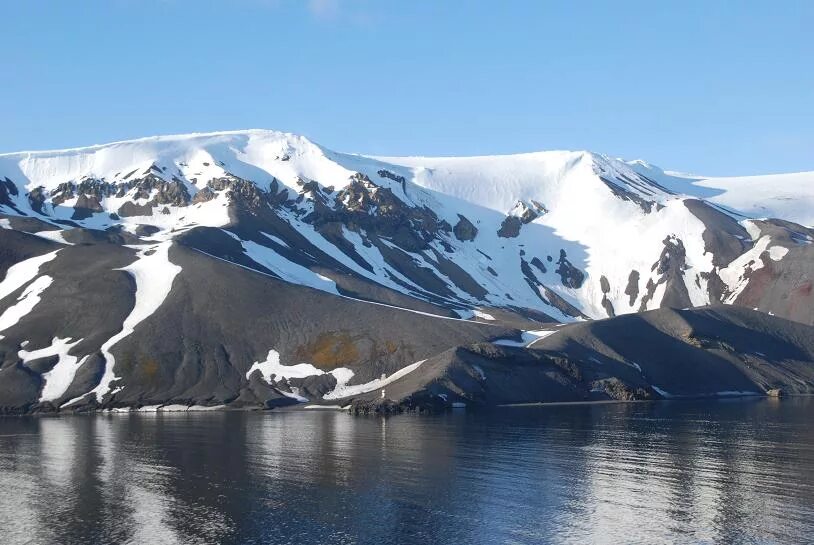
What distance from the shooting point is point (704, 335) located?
140m

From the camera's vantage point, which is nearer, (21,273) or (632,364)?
(632,364)

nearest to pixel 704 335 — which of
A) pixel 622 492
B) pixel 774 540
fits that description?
pixel 622 492

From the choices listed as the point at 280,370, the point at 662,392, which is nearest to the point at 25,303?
the point at 280,370

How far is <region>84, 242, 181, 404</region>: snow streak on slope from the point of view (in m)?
123

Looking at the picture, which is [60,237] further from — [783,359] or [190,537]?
[190,537]

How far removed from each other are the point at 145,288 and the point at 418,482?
96.8 metres

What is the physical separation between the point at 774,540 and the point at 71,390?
3718 inches

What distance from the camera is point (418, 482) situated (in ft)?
186

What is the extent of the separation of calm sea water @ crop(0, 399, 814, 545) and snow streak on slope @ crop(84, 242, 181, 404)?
30.3 metres

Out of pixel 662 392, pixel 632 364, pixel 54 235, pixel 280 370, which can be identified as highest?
pixel 54 235

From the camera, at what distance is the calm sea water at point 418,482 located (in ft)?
146

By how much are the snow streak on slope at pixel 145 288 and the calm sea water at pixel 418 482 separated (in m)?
30.3

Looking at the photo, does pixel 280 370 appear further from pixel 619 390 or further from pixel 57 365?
pixel 619 390

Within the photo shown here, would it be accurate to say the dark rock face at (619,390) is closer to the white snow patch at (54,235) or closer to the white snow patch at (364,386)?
the white snow patch at (364,386)
